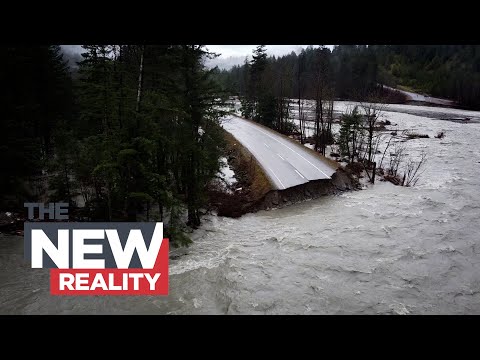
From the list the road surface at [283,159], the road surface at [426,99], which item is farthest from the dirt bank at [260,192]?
the road surface at [426,99]

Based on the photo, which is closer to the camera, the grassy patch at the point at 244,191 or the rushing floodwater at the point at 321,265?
the rushing floodwater at the point at 321,265

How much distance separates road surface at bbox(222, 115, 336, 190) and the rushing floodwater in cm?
273

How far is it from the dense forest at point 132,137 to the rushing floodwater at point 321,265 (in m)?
2.88

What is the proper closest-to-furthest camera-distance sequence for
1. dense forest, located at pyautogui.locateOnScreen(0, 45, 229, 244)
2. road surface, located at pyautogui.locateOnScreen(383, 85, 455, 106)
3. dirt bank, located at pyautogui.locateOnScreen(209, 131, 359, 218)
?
dense forest, located at pyautogui.locateOnScreen(0, 45, 229, 244) < dirt bank, located at pyautogui.locateOnScreen(209, 131, 359, 218) < road surface, located at pyautogui.locateOnScreen(383, 85, 455, 106)

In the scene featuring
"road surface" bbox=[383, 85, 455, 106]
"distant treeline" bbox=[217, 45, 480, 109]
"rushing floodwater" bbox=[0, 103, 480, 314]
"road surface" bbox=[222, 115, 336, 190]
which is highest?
"distant treeline" bbox=[217, 45, 480, 109]

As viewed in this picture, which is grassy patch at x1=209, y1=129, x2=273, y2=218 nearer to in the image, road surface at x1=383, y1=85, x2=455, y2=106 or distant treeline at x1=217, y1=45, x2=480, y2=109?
distant treeline at x1=217, y1=45, x2=480, y2=109

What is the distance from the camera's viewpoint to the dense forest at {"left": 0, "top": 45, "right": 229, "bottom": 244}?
47.4 ft

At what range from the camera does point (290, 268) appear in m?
15.1

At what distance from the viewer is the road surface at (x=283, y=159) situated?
25.7 metres

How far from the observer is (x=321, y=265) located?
1542 centimetres

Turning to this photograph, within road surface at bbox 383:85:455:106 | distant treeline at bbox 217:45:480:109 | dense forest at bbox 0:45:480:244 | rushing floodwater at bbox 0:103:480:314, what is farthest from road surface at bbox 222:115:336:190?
road surface at bbox 383:85:455:106

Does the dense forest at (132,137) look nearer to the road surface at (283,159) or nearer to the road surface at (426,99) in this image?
the road surface at (283,159)

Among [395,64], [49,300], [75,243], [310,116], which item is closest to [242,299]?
[75,243]

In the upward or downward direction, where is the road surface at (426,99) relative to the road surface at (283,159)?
upward
